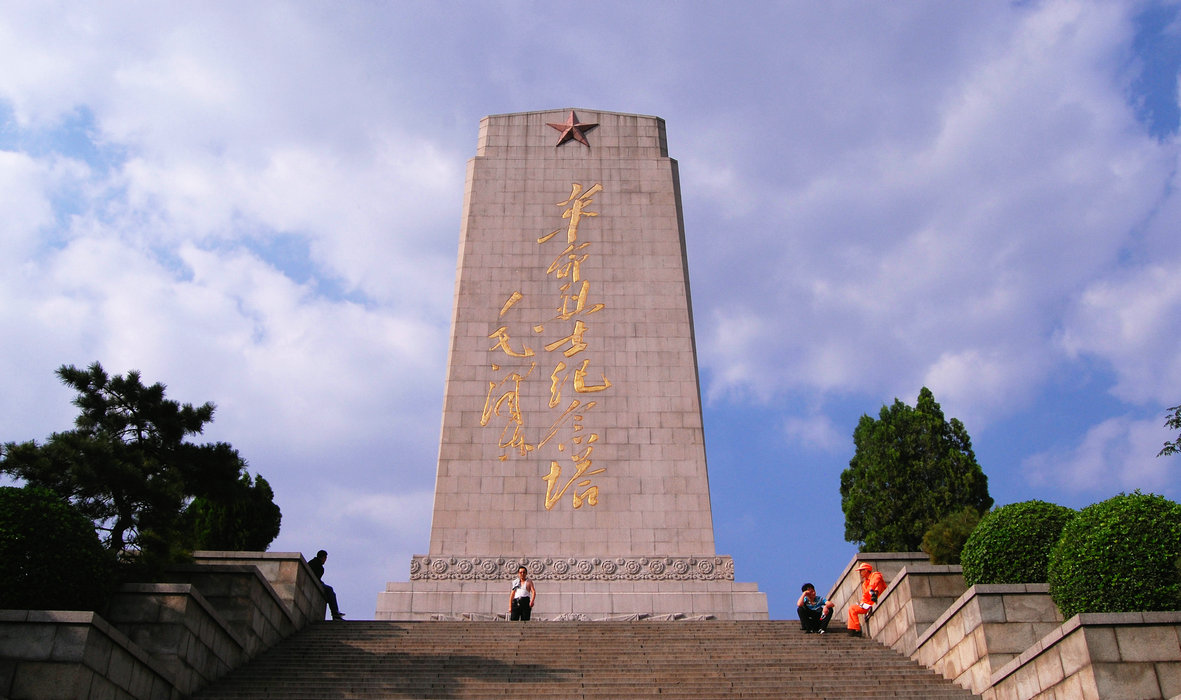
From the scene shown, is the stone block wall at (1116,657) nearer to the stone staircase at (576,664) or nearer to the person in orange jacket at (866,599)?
the stone staircase at (576,664)

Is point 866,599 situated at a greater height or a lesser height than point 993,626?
greater

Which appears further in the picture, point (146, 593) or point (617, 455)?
point (617, 455)

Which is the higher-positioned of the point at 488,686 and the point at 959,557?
the point at 959,557

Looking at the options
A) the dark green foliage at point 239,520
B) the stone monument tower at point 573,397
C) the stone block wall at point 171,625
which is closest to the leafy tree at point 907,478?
the stone monument tower at point 573,397

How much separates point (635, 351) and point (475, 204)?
12.0ft

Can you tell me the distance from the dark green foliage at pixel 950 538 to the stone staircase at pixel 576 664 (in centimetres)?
113

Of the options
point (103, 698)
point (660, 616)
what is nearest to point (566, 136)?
point (660, 616)

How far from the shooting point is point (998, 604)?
798cm

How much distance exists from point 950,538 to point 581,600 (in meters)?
4.93

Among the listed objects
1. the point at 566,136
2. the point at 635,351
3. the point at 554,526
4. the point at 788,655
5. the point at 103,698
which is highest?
the point at 566,136

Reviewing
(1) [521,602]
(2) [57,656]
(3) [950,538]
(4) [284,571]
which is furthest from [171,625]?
(3) [950,538]

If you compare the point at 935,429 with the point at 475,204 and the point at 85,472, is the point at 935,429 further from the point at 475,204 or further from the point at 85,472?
the point at 85,472

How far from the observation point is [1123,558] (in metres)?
7.16

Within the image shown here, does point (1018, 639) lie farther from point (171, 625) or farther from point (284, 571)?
point (284, 571)
